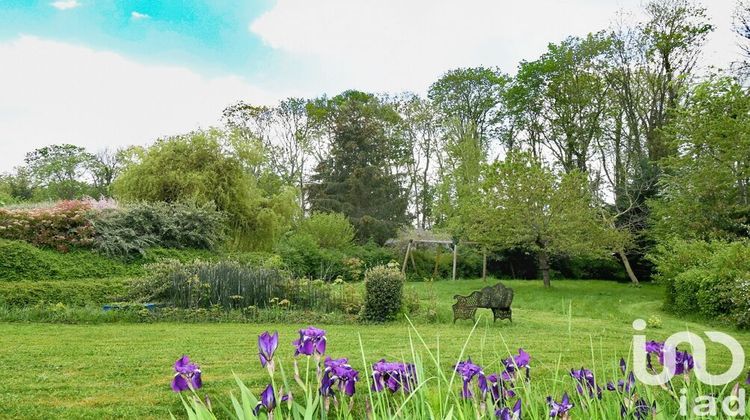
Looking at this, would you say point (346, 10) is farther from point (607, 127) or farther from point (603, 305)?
point (607, 127)

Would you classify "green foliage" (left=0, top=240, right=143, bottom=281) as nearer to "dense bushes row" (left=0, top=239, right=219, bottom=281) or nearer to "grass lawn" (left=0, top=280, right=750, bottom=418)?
"dense bushes row" (left=0, top=239, right=219, bottom=281)

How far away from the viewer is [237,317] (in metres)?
10.1

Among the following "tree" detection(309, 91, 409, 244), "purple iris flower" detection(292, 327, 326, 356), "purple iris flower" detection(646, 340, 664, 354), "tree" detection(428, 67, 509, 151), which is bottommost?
"purple iris flower" detection(646, 340, 664, 354)

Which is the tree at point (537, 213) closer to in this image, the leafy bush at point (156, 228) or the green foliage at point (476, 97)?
the leafy bush at point (156, 228)

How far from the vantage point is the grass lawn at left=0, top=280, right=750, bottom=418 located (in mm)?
3709

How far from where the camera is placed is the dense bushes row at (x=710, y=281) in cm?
1069

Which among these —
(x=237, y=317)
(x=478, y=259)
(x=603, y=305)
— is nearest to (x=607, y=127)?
(x=478, y=259)

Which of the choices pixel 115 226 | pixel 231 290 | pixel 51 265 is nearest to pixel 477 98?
pixel 115 226

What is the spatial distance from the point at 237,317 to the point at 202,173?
9.38 metres

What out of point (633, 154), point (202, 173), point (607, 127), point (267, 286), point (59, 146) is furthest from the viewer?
point (59, 146)

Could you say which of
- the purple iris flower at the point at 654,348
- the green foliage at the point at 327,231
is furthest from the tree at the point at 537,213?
the purple iris flower at the point at 654,348

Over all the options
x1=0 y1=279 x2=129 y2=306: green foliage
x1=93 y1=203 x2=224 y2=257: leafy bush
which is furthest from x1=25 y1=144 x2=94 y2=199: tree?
x1=0 y1=279 x2=129 y2=306: green foliage

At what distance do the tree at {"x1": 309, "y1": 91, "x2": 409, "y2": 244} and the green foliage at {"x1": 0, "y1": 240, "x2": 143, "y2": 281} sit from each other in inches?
733

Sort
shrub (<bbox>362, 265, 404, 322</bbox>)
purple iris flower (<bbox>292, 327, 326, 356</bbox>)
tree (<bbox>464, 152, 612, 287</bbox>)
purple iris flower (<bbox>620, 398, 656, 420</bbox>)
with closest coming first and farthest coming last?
purple iris flower (<bbox>292, 327, 326, 356</bbox>)
purple iris flower (<bbox>620, 398, 656, 420</bbox>)
shrub (<bbox>362, 265, 404, 322</bbox>)
tree (<bbox>464, 152, 612, 287</bbox>)
